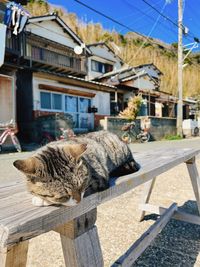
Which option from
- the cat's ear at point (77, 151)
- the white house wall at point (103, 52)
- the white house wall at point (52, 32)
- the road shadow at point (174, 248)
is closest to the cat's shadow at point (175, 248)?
the road shadow at point (174, 248)

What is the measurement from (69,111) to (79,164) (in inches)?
570

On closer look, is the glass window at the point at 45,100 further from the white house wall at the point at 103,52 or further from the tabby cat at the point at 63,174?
the tabby cat at the point at 63,174

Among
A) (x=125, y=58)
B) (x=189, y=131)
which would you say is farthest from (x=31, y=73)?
(x=125, y=58)

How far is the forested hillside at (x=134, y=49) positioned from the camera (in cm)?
2564

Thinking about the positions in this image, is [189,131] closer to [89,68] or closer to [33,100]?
[89,68]

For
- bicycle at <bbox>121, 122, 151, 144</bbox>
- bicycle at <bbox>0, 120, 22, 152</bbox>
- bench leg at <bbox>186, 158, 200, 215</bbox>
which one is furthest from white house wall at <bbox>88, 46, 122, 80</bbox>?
bench leg at <bbox>186, 158, 200, 215</bbox>

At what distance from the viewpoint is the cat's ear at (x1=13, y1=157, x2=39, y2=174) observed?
1.20 m

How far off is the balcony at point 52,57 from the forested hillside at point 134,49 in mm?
7996

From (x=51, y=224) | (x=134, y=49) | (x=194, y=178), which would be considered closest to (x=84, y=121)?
(x=194, y=178)

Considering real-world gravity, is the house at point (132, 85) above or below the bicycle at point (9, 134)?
above

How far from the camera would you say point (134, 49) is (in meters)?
30.6

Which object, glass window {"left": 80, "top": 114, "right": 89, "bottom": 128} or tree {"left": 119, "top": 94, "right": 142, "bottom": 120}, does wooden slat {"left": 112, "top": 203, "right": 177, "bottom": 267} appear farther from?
glass window {"left": 80, "top": 114, "right": 89, "bottom": 128}

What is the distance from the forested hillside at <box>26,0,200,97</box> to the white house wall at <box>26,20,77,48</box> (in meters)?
7.18

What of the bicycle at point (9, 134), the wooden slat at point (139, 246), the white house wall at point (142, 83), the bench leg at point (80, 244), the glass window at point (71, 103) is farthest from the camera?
the white house wall at point (142, 83)
